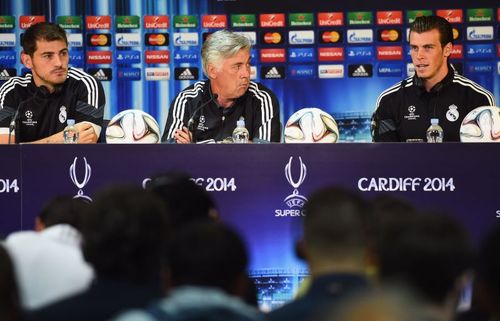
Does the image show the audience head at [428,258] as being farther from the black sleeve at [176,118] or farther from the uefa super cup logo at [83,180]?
the black sleeve at [176,118]

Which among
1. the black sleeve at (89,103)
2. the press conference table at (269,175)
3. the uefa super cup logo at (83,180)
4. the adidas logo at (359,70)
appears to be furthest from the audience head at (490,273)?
the adidas logo at (359,70)

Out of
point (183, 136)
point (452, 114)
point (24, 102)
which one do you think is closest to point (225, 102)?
point (183, 136)

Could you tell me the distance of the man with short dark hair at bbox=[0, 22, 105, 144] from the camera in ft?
21.5

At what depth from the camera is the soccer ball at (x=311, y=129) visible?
580 centimetres

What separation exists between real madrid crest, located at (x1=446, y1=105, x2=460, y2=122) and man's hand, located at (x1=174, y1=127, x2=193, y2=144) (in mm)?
1550

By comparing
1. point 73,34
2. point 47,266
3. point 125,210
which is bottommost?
point 47,266

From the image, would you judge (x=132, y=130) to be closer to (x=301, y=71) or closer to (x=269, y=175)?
(x=269, y=175)

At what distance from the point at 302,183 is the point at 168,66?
334 cm

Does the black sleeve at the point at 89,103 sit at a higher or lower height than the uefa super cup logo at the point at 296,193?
higher

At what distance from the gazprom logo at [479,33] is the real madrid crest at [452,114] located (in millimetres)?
1938

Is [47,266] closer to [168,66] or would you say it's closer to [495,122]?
[495,122]

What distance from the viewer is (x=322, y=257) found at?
8.87ft

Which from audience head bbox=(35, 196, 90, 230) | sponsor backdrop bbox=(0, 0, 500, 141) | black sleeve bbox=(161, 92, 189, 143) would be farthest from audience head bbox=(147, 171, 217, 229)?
sponsor backdrop bbox=(0, 0, 500, 141)

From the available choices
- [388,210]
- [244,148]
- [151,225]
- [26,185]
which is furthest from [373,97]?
[151,225]
